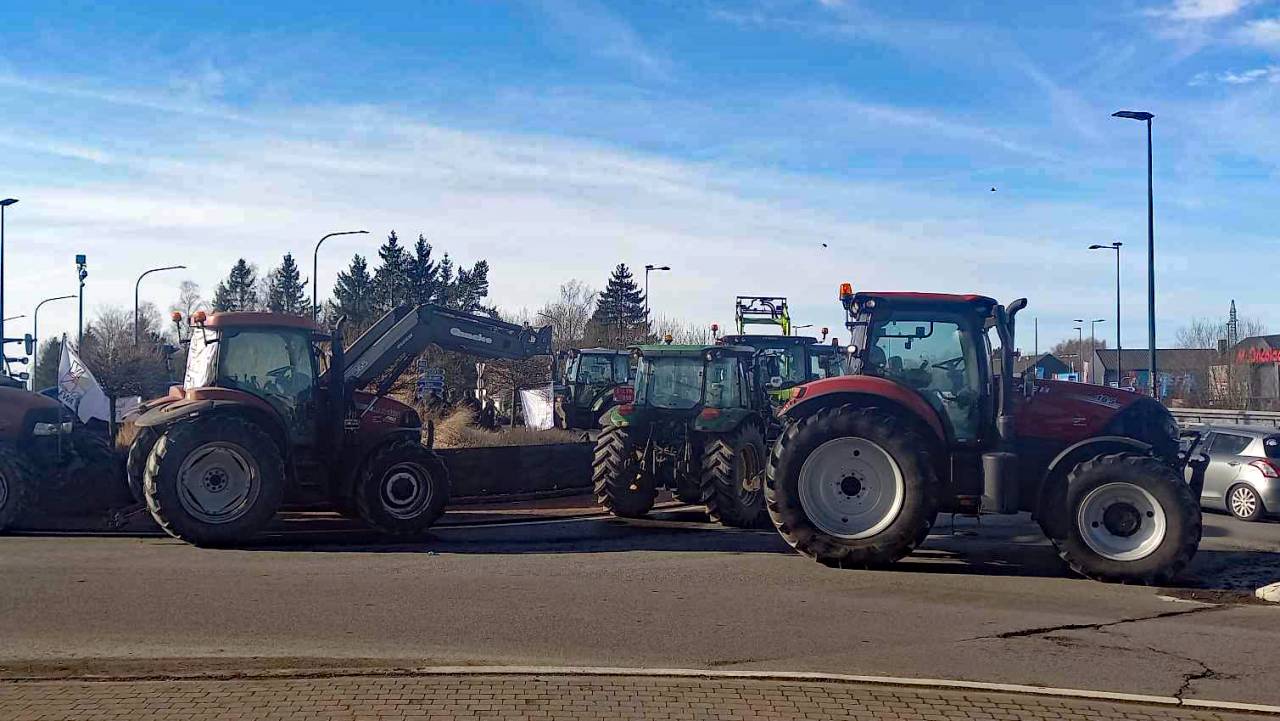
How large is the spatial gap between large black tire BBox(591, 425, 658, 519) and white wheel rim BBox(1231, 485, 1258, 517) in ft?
28.7

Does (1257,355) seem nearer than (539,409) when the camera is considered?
No

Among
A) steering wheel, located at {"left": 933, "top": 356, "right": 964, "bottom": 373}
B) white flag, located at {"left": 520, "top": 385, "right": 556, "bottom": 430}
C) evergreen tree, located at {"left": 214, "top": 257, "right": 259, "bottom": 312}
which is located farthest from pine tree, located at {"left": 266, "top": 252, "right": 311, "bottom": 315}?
steering wheel, located at {"left": 933, "top": 356, "right": 964, "bottom": 373}

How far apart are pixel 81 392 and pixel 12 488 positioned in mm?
4937

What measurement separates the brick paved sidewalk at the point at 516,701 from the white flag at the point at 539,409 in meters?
24.1

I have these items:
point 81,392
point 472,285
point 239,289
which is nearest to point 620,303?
point 472,285

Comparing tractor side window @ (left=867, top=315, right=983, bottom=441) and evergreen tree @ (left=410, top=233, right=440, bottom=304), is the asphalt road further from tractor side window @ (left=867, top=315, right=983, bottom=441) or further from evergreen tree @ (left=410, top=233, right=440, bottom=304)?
evergreen tree @ (left=410, top=233, right=440, bottom=304)

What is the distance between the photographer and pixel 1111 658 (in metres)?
7.62

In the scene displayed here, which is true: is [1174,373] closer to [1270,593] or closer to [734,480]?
[734,480]

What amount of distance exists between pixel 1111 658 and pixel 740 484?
23.4ft

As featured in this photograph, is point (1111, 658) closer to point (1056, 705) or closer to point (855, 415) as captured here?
point (1056, 705)

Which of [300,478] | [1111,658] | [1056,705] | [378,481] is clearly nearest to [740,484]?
[378,481]

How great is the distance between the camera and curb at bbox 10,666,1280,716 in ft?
21.1

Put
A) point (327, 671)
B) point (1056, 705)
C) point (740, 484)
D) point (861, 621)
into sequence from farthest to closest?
point (740, 484)
point (861, 621)
point (327, 671)
point (1056, 705)

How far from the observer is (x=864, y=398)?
1133cm
